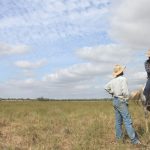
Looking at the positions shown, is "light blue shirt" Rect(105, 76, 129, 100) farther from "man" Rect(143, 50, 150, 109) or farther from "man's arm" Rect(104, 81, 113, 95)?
"man" Rect(143, 50, 150, 109)

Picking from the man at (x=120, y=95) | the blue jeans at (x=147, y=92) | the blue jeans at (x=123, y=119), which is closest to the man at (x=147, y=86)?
the blue jeans at (x=147, y=92)

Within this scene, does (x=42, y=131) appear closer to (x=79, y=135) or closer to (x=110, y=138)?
(x=79, y=135)

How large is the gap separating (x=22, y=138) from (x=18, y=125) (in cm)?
291

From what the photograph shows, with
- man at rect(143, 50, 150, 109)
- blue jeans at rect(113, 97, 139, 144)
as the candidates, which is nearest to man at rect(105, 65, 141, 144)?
blue jeans at rect(113, 97, 139, 144)

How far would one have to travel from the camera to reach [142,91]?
1192cm

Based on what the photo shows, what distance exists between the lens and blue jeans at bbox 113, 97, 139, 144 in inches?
408

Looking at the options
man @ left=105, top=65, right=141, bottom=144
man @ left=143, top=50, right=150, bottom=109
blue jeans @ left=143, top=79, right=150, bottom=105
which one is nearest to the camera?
man @ left=105, top=65, right=141, bottom=144

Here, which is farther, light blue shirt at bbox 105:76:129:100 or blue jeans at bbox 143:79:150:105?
blue jeans at bbox 143:79:150:105

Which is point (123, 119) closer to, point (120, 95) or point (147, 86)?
point (120, 95)

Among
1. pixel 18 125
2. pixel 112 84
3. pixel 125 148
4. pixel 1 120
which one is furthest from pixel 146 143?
pixel 1 120

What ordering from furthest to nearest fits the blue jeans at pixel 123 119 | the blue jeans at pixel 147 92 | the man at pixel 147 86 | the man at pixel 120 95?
the blue jeans at pixel 147 92 → the man at pixel 147 86 → the man at pixel 120 95 → the blue jeans at pixel 123 119

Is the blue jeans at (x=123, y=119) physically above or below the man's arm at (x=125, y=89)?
below

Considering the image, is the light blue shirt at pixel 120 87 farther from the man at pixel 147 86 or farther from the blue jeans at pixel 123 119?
the man at pixel 147 86

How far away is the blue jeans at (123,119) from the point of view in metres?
10.4
